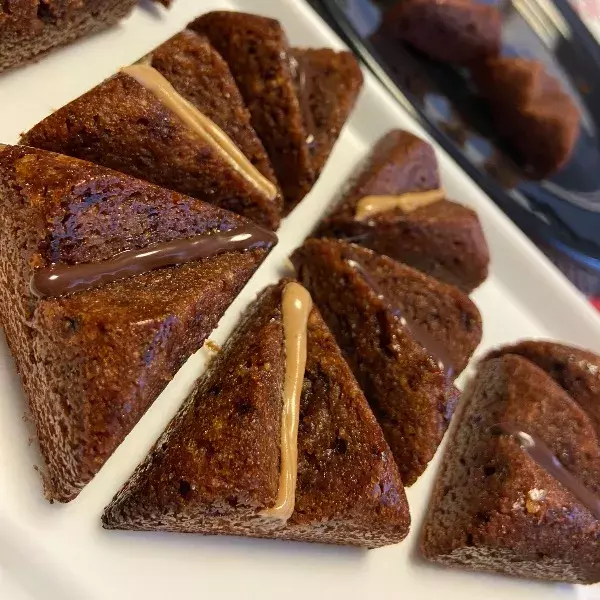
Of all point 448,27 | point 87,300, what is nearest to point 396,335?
point 87,300

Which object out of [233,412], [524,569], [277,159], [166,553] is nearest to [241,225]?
[277,159]

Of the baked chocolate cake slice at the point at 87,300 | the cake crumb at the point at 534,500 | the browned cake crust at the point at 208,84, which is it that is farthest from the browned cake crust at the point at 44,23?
the cake crumb at the point at 534,500

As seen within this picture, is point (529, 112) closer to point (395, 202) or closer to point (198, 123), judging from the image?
point (395, 202)

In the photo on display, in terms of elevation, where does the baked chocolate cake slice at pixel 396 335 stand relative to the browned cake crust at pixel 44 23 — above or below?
below

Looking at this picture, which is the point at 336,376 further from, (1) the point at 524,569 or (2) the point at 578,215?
(2) the point at 578,215

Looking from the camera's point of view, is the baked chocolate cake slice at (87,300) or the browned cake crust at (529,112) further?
the browned cake crust at (529,112)

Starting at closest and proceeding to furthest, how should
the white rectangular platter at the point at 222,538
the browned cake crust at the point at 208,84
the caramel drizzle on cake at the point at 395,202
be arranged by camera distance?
the white rectangular platter at the point at 222,538
the browned cake crust at the point at 208,84
the caramel drizzle on cake at the point at 395,202

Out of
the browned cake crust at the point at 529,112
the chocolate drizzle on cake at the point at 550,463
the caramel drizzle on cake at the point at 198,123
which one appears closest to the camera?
the caramel drizzle on cake at the point at 198,123

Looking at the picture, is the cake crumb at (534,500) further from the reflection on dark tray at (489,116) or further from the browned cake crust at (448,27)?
the browned cake crust at (448,27)
